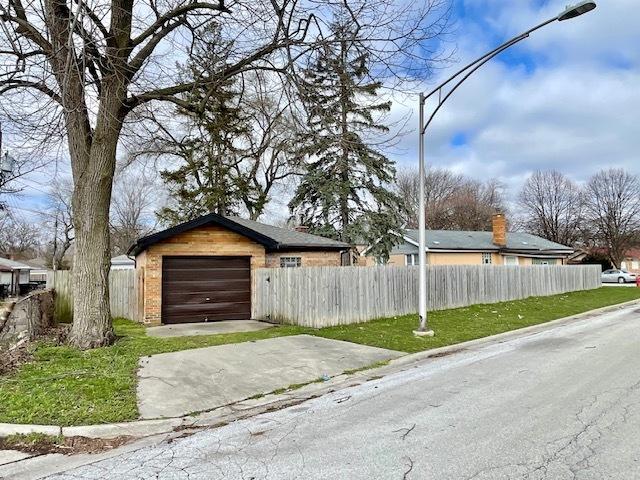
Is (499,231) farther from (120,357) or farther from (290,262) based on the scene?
(120,357)

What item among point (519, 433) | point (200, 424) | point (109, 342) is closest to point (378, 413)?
point (519, 433)

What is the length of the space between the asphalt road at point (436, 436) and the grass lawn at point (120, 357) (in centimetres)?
160

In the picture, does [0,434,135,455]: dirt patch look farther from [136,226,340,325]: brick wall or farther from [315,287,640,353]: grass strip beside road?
[136,226,340,325]: brick wall

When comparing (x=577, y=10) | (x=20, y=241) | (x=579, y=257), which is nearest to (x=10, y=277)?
(x=20, y=241)

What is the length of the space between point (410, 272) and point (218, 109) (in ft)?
27.0

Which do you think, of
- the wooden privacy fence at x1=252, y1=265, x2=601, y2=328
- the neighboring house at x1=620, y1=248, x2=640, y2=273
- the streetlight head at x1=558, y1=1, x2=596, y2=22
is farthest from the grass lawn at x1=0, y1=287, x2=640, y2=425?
the neighboring house at x1=620, y1=248, x2=640, y2=273

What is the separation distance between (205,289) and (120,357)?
693 centimetres

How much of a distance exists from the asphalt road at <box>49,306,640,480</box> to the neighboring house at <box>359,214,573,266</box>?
81.7ft

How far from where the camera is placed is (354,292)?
47.2 feet

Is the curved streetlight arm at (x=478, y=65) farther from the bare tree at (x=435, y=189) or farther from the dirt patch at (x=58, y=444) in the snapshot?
the bare tree at (x=435, y=189)

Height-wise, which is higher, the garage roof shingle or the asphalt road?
the garage roof shingle

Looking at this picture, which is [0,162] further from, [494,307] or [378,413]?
[494,307]

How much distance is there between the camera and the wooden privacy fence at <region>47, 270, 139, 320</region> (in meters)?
16.6

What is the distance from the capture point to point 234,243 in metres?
16.1
